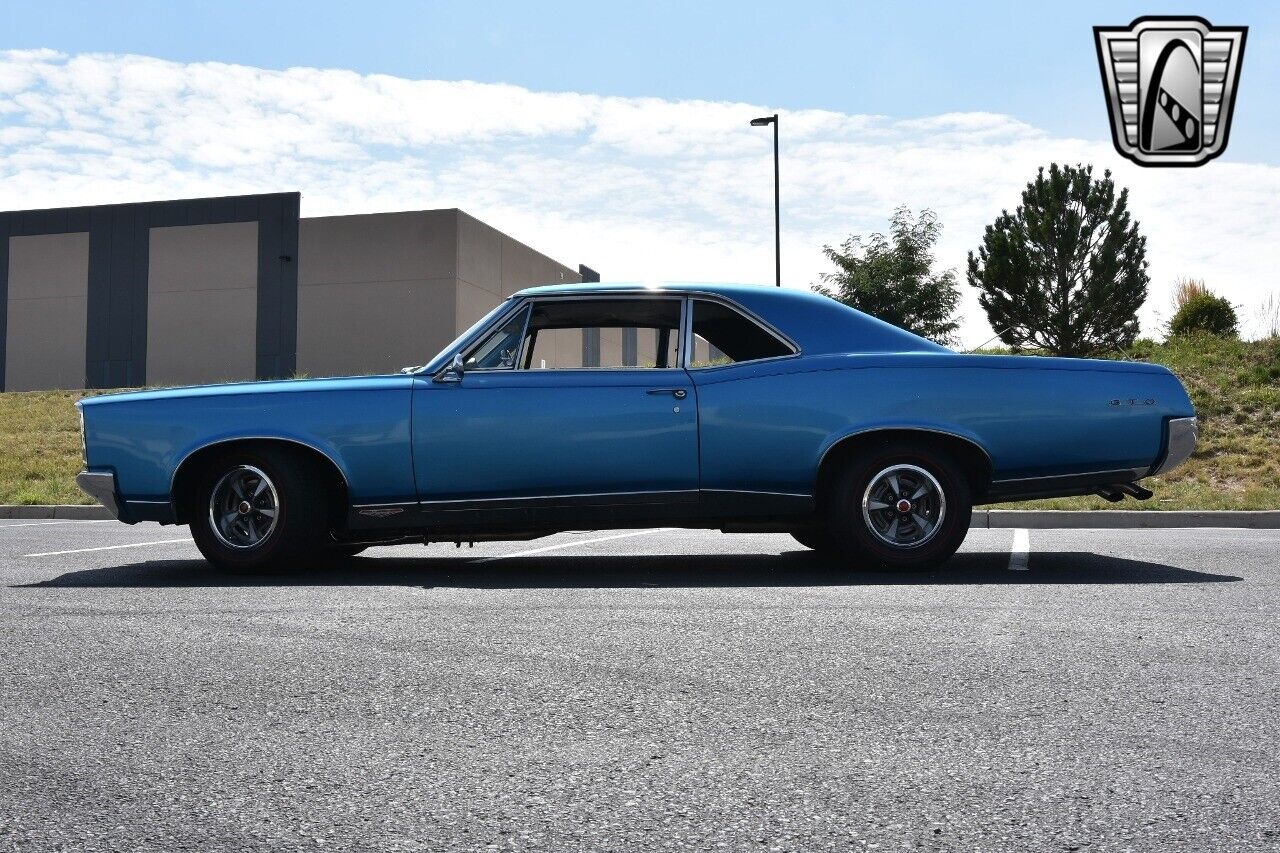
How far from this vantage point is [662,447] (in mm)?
7012

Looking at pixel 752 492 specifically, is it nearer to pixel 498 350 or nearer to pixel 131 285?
pixel 498 350

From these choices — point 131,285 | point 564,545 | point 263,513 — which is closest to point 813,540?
point 564,545

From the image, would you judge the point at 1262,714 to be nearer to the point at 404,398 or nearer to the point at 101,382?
the point at 404,398

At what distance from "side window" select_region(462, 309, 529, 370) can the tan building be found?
110ft

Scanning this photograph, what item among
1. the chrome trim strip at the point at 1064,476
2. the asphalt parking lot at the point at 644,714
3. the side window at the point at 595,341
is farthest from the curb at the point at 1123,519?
the side window at the point at 595,341

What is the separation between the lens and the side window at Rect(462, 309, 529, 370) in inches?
285

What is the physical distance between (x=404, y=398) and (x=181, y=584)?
151 centimetres

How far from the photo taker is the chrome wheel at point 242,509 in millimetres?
7195

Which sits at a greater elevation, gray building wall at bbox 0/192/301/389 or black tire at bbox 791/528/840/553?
gray building wall at bbox 0/192/301/389

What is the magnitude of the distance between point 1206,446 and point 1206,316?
1138 centimetres

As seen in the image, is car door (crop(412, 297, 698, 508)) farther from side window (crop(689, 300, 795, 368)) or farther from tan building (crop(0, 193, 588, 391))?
tan building (crop(0, 193, 588, 391))

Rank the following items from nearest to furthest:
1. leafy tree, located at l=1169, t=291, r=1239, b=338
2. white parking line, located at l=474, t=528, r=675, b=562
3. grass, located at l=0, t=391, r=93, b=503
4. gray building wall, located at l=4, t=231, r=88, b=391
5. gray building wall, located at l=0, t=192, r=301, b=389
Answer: white parking line, located at l=474, t=528, r=675, b=562 < grass, located at l=0, t=391, r=93, b=503 < leafy tree, located at l=1169, t=291, r=1239, b=338 < gray building wall, located at l=0, t=192, r=301, b=389 < gray building wall, located at l=4, t=231, r=88, b=391

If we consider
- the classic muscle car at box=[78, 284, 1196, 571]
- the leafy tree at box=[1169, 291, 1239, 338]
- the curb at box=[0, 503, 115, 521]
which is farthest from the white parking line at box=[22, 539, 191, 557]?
the leafy tree at box=[1169, 291, 1239, 338]

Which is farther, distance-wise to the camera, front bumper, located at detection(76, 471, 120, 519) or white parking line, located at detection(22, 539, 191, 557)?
white parking line, located at detection(22, 539, 191, 557)
